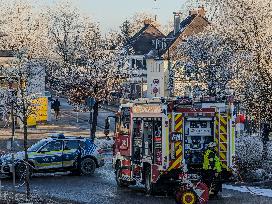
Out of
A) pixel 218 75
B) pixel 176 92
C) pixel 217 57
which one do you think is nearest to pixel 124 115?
pixel 218 75

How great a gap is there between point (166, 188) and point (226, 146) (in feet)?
6.94

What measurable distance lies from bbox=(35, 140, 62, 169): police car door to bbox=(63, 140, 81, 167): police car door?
8.4 inches

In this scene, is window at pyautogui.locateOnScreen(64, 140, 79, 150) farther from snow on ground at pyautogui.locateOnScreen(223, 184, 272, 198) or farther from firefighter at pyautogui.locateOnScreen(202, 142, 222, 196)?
firefighter at pyautogui.locateOnScreen(202, 142, 222, 196)

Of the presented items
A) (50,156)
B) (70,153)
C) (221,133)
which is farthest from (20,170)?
(221,133)

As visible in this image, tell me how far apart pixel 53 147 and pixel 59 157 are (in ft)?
1.44

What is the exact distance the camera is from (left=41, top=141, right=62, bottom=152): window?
81.0 feet

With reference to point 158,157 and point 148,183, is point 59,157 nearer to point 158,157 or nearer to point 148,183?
point 148,183

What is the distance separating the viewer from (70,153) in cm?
2506

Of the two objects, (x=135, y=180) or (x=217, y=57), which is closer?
(x=135, y=180)

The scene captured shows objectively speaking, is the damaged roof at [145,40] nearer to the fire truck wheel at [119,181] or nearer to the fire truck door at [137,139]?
the fire truck wheel at [119,181]

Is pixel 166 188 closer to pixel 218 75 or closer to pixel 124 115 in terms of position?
pixel 124 115

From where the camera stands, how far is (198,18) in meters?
73.4

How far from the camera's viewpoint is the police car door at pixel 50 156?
24469mm

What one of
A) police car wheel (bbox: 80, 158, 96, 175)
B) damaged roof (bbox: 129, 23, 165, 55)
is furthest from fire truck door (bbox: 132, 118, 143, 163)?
damaged roof (bbox: 129, 23, 165, 55)
